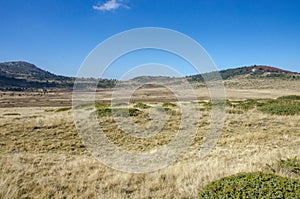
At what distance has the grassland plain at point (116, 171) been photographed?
7344mm

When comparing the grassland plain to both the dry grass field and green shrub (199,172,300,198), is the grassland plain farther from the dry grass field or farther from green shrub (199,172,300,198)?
green shrub (199,172,300,198)

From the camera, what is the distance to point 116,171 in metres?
9.66

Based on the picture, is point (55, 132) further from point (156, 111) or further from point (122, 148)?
point (156, 111)

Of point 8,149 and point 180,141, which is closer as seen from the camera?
point 8,149

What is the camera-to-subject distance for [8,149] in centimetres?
1396

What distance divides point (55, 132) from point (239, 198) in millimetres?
14855

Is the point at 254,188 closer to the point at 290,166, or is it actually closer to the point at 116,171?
the point at 290,166

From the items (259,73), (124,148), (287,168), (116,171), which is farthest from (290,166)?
(259,73)

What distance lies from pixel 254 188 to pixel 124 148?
1019 centimetres

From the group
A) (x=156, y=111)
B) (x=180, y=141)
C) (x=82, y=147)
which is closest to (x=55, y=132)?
(x=82, y=147)

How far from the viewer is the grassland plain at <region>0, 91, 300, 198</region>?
289 inches

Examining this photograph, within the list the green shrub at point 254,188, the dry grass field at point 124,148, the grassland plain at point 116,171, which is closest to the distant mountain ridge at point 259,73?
the grassland plain at point 116,171

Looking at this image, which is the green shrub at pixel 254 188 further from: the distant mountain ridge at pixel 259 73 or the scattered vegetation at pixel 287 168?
the distant mountain ridge at pixel 259 73

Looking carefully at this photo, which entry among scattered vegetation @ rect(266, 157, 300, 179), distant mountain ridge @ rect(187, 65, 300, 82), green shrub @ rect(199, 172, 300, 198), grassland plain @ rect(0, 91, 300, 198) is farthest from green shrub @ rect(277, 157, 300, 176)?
distant mountain ridge @ rect(187, 65, 300, 82)
